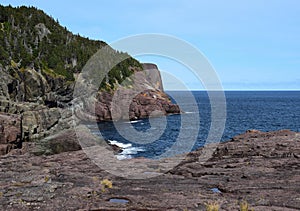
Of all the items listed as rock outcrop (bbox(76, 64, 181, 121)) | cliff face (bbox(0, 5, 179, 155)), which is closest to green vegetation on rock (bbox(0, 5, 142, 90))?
cliff face (bbox(0, 5, 179, 155))

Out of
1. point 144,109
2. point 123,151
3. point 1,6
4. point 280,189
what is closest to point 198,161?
point 280,189

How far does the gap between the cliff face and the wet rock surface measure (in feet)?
53.4

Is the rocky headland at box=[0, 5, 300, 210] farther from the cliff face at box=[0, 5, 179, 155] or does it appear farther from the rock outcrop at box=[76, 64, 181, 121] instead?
the rock outcrop at box=[76, 64, 181, 121]

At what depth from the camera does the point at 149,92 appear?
132 meters

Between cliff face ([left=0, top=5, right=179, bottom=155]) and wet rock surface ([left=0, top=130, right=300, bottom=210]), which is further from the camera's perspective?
cliff face ([left=0, top=5, right=179, bottom=155])

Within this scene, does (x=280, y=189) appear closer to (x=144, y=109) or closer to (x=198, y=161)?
(x=198, y=161)

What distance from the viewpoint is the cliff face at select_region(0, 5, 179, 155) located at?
205ft

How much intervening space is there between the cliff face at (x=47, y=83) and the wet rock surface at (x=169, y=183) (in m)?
16.3

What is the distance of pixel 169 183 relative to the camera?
2881cm

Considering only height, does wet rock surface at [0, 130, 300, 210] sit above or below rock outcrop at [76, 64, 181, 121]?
below

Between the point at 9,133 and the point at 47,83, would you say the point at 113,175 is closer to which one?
the point at 9,133

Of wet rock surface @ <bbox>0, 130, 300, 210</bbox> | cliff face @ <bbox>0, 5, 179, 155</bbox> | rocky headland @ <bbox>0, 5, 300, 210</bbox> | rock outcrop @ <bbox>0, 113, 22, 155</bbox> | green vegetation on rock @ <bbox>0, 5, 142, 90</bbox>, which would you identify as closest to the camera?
wet rock surface @ <bbox>0, 130, 300, 210</bbox>

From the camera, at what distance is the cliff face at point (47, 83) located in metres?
62.4

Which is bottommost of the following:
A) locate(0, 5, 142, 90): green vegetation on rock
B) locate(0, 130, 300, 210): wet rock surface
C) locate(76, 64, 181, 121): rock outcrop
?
locate(0, 130, 300, 210): wet rock surface
